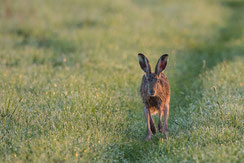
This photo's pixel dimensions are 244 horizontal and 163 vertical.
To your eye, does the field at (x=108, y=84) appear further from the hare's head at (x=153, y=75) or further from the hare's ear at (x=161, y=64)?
the hare's ear at (x=161, y=64)

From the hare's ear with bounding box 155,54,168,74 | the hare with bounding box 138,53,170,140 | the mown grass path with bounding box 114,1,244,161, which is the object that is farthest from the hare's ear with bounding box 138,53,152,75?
the mown grass path with bounding box 114,1,244,161

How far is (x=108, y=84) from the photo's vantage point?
861 cm

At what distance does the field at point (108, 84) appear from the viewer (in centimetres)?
555

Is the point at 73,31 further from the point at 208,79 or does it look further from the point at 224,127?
the point at 224,127

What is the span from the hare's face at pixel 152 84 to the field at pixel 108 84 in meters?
0.80

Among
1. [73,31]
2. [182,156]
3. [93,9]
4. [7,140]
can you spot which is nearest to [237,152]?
[182,156]

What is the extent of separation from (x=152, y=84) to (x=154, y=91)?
125 millimetres

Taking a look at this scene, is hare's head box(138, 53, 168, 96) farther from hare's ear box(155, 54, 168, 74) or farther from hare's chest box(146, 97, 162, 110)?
hare's chest box(146, 97, 162, 110)

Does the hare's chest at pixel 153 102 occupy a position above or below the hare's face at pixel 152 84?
below

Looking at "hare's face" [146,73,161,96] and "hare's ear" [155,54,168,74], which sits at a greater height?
"hare's ear" [155,54,168,74]

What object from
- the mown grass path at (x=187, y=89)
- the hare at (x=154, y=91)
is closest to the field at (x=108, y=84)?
the mown grass path at (x=187, y=89)

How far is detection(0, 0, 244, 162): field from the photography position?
5.55m

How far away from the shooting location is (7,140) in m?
5.66

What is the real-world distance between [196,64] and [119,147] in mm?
6097
